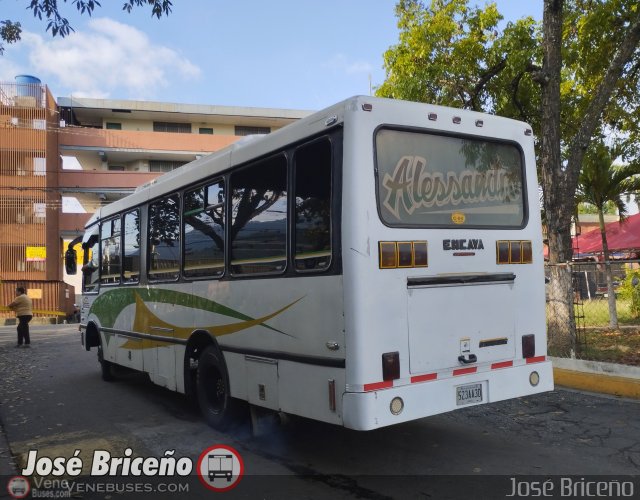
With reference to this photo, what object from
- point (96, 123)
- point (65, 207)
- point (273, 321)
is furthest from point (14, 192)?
point (273, 321)

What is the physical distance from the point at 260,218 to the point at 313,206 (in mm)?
855

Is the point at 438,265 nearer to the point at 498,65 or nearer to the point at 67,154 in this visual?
the point at 498,65

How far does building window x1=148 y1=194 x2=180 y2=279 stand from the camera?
7441 mm

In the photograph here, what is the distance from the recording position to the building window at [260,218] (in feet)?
17.7

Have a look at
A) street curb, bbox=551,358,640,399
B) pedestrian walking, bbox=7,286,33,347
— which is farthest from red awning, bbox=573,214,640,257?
pedestrian walking, bbox=7,286,33,347

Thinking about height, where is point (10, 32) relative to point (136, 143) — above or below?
below

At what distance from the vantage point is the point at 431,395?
4.87m

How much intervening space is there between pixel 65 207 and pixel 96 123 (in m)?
8.72

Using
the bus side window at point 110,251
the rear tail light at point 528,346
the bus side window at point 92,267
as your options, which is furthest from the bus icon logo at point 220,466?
the bus side window at point 92,267

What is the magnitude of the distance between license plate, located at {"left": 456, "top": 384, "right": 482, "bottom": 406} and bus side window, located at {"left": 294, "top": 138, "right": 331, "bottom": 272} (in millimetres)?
1615

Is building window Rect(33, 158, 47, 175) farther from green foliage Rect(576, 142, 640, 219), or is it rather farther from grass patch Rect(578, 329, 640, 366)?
grass patch Rect(578, 329, 640, 366)

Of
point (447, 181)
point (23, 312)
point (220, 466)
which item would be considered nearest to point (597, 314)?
point (447, 181)

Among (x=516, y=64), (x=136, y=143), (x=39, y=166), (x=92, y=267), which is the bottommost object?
(x=92, y=267)

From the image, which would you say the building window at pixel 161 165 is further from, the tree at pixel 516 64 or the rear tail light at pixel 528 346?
the rear tail light at pixel 528 346
